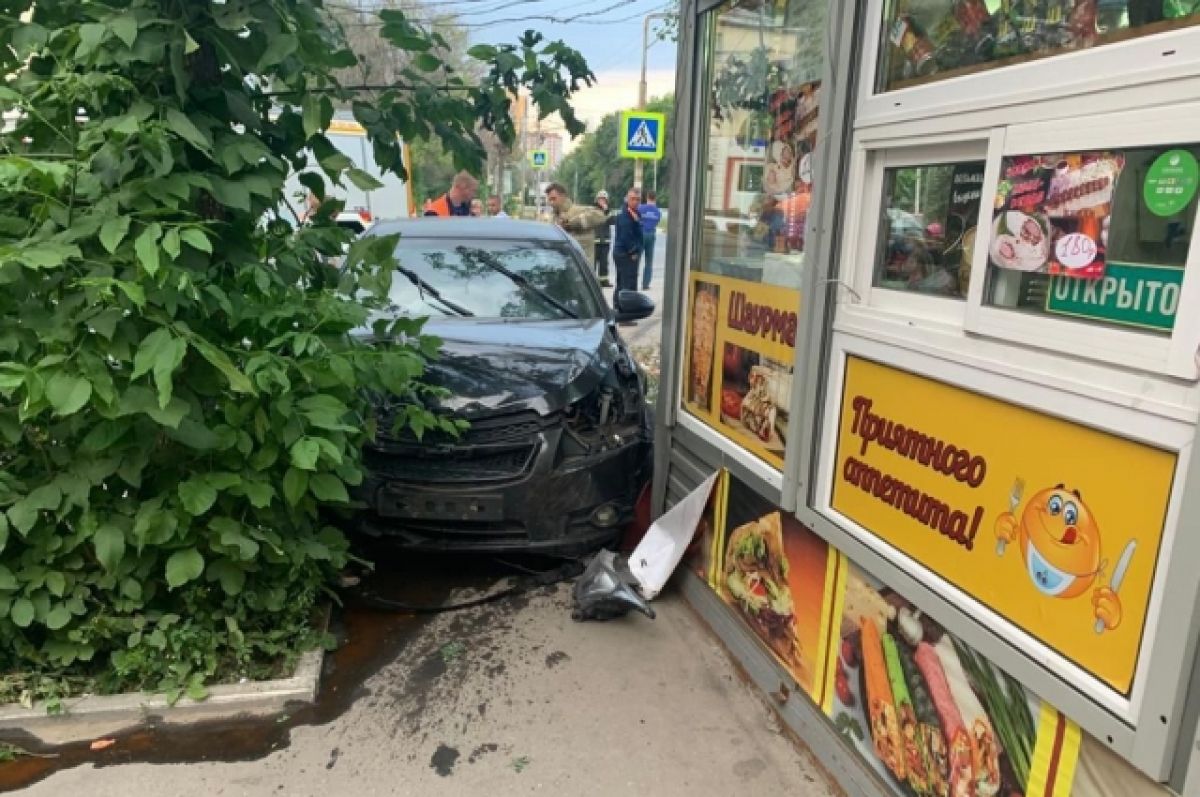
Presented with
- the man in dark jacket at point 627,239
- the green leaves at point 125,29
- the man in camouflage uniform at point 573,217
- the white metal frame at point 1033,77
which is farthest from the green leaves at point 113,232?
the man in dark jacket at point 627,239

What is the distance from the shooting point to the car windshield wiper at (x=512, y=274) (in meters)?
4.66

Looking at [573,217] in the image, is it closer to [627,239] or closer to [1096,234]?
[627,239]

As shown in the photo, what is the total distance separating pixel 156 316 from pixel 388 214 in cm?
1455

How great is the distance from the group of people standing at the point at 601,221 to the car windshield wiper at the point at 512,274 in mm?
4861

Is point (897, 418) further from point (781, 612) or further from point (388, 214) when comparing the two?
point (388, 214)

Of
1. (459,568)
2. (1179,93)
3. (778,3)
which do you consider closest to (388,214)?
(459,568)

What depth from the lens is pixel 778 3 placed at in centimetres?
288

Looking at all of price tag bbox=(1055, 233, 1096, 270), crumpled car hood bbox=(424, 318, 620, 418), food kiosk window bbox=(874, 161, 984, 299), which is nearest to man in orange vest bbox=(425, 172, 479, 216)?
crumpled car hood bbox=(424, 318, 620, 418)

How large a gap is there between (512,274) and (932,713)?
339 centimetres

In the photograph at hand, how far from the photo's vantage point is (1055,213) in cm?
173

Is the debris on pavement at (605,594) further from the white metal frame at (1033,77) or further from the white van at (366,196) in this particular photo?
the white van at (366,196)

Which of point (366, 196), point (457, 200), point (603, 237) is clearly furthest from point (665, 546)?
point (603, 237)

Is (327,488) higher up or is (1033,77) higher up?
(1033,77)

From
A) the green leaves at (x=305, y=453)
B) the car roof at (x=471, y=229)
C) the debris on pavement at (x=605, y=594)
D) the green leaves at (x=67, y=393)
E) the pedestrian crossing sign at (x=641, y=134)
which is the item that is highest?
the pedestrian crossing sign at (x=641, y=134)
